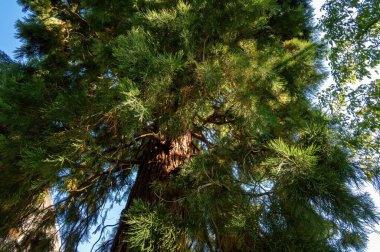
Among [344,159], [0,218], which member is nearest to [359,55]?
[344,159]

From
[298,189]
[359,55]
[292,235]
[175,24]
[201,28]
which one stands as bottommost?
[292,235]

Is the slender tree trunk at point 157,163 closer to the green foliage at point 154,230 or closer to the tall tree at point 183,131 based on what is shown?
the tall tree at point 183,131

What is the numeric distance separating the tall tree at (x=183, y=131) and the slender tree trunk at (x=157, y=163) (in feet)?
0.04

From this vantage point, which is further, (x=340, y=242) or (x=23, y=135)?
(x=23, y=135)

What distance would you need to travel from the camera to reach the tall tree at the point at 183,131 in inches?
64.7

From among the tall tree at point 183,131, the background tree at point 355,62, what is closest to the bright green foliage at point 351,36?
the background tree at point 355,62

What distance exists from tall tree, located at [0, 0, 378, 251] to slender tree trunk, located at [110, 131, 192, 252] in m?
0.01

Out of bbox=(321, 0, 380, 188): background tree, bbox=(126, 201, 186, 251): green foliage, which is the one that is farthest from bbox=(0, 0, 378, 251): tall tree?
bbox=(321, 0, 380, 188): background tree

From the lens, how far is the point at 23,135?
2.32m

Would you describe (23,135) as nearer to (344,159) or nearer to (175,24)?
(175,24)

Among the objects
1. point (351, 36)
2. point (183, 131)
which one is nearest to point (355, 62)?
point (351, 36)

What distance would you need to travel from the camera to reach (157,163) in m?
2.70

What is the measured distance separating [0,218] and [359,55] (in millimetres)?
5726

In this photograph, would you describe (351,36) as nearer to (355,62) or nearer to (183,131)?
(355,62)
